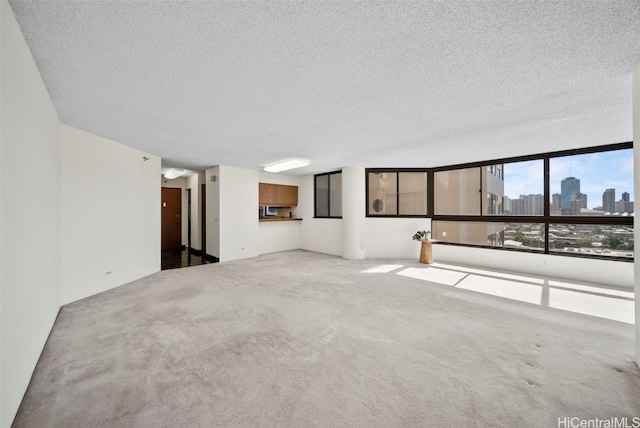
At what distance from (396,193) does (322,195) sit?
232 cm

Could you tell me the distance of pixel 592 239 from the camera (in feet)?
14.4

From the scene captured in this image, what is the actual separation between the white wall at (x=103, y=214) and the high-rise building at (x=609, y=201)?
8.47 meters

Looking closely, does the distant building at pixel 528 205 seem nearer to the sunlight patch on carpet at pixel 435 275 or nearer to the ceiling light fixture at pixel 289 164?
the sunlight patch on carpet at pixel 435 275

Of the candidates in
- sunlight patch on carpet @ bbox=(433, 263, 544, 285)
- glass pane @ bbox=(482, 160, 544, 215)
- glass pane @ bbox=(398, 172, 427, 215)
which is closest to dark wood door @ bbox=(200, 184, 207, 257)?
glass pane @ bbox=(398, 172, 427, 215)

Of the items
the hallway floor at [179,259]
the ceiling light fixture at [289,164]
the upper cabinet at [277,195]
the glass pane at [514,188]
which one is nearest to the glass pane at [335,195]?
the upper cabinet at [277,195]

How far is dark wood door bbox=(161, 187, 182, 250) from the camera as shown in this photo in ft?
24.6

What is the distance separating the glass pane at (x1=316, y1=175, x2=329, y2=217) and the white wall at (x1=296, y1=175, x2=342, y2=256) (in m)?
0.20

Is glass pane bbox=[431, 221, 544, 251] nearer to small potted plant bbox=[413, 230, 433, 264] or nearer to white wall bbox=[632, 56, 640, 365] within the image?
small potted plant bbox=[413, 230, 433, 264]

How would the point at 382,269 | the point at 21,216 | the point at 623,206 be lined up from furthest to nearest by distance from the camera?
the point at 382,269, the point at 623,206, the point at 21,216

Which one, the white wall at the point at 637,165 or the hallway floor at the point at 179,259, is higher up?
the white wall at the point at 637,165

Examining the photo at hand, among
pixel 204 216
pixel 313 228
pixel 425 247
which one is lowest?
pixel 425 247

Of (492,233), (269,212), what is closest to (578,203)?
(492,233)

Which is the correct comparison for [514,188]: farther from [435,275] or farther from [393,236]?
[393,236]

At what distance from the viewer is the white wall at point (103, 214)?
334 centimetres
